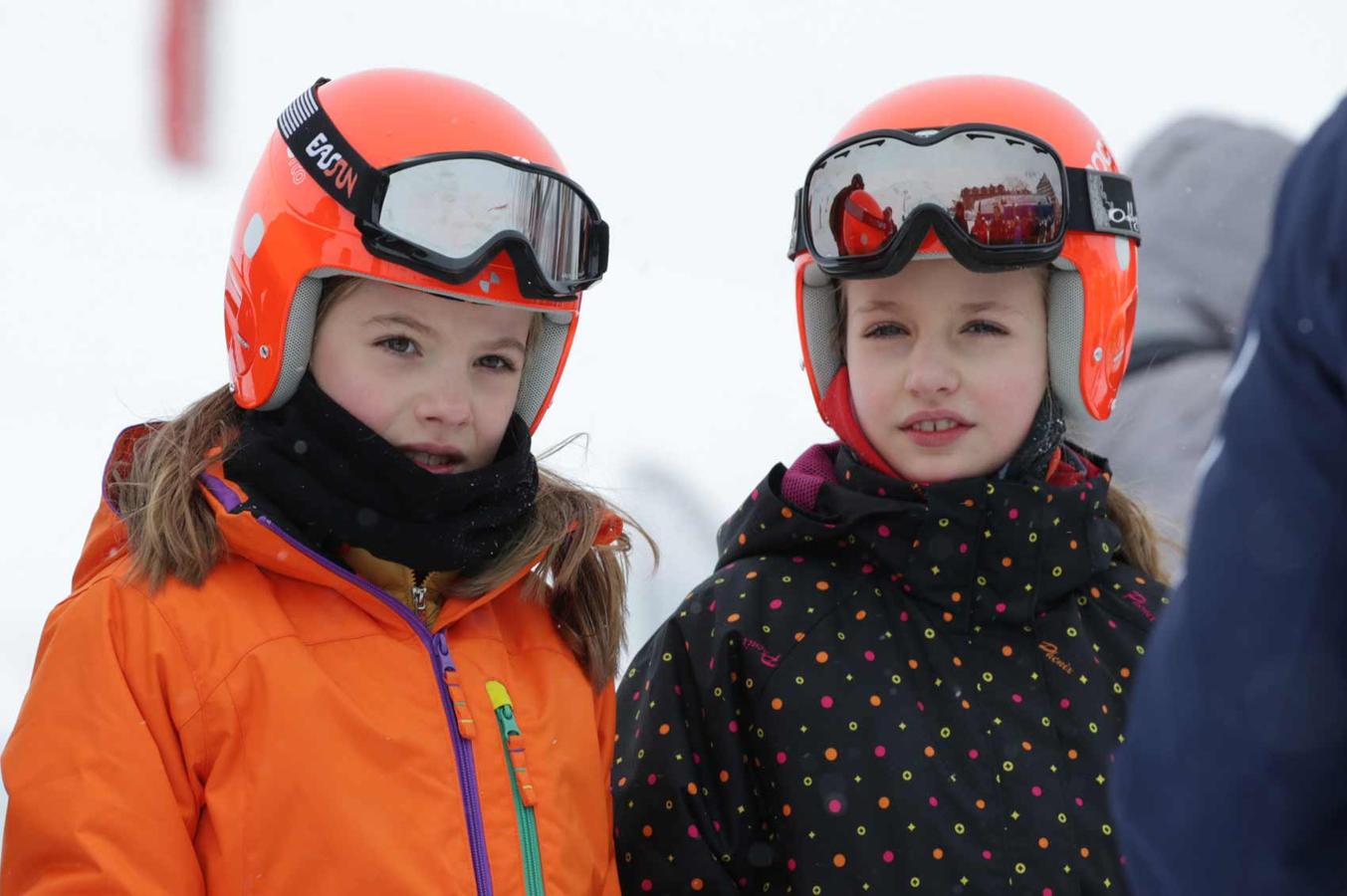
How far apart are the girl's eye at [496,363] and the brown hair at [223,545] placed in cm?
16

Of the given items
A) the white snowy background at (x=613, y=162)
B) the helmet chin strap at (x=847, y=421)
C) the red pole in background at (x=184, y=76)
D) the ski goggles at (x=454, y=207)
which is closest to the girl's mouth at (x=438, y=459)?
the ski goggles at (x=454, y=207)

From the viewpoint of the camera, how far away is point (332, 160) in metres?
2.42

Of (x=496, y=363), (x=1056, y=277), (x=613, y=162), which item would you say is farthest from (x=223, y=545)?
(x=613, y=162)

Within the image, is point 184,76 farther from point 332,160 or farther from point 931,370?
point 931,370

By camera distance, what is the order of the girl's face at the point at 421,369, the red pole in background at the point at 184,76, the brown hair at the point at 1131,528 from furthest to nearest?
1. the red pole in background at the point at 184,76
2. the brown hair at the point at 1131,528
3. the girl's face at the point at 421,369

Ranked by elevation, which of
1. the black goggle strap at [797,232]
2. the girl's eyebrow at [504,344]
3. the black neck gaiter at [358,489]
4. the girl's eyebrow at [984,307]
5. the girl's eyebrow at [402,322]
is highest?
the black goggle strap at [797,232]

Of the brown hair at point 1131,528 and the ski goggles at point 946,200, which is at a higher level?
the ski goggles at point 946,200

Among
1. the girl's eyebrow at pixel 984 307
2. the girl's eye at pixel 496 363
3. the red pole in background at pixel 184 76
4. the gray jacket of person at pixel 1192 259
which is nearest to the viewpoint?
the girl's eye at pixel 496 363

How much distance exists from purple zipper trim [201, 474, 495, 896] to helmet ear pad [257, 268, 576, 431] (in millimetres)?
225

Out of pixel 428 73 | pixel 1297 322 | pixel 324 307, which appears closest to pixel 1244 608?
pixel 1297 322

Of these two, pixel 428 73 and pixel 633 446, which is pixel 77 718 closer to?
pixel 428 73

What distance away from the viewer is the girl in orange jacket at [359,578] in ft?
6.40

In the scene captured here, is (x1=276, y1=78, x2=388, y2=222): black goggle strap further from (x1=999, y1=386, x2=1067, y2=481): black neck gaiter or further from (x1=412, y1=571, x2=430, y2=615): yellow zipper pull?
(x1=999, y1=386, x2=1067, y2=481): black neck gaiter

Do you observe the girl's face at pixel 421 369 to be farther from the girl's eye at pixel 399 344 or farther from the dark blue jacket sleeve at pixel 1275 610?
the dark blue jacket sleeve at pixel 1275 610
